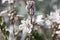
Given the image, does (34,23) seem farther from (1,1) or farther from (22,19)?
(1,1)

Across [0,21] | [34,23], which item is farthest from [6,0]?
[34,23]

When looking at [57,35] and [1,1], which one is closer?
[57,35]

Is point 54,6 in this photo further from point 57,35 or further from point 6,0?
point 6,0

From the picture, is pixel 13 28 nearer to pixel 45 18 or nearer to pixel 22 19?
pixel 22 19

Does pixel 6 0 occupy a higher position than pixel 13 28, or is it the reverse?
pixel 6 0

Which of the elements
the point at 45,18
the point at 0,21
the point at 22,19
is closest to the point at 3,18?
the point at 0,21

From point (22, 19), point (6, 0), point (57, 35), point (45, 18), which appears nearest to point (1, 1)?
point (6, 0)

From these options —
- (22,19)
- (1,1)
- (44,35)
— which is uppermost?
(1,1)

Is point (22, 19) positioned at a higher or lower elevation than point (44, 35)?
higher
